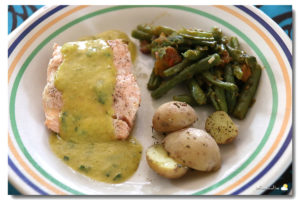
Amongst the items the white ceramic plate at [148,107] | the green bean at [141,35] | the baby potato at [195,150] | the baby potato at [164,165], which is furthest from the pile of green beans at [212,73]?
the baby potato at [164,165]

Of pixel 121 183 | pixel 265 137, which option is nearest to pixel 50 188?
pixel 121 183

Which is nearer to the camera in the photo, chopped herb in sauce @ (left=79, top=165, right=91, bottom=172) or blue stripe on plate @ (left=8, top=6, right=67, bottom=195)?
blue stripe on plate @ (left=8, top=6, right=67, bottom=195)

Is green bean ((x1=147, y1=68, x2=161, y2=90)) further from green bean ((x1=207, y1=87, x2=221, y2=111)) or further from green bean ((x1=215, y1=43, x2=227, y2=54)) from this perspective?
green bean ((x1=215, y1=43, x2=227, y2=54))

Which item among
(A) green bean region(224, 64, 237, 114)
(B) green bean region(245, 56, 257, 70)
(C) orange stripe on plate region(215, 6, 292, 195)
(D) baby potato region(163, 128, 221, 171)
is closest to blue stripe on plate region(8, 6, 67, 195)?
(D) baby potato region(163, 128, 221, 171)

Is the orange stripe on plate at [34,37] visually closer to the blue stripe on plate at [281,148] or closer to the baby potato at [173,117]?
the baby potato at [173,117]

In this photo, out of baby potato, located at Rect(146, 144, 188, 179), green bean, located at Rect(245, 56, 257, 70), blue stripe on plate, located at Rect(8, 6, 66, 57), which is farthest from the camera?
blue stripe on plate, located at Rect(8, 6, 66, 57)

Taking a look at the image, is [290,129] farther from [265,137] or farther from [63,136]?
[63,136]

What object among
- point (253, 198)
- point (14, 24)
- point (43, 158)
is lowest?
point (253, 198)
